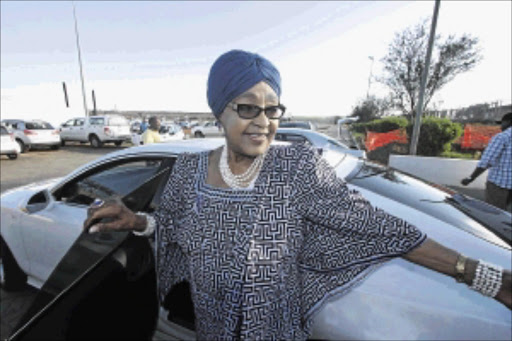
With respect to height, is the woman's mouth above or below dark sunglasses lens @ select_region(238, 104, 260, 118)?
below

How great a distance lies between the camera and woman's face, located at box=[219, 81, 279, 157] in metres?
0.98

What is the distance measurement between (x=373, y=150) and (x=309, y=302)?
473 inches

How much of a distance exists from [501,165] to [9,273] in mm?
5195

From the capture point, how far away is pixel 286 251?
0.98 metres

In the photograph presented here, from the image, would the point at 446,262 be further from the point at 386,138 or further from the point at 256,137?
the point at 386,138

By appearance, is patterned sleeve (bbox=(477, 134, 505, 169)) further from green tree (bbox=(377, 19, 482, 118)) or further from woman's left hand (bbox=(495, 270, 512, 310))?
green tree (bbox=(377, 19, 482, 118))

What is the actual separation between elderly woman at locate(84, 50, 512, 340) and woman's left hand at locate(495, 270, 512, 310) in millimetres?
107

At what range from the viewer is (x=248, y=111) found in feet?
3.27

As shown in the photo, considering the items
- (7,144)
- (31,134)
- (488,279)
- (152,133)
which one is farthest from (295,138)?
(31,134)

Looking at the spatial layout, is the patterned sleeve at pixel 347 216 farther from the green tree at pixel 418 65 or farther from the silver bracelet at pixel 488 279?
the green tree at pixel 418 65

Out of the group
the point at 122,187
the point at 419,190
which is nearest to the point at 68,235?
the point at 122,187

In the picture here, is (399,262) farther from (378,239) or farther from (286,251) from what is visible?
(286,251)

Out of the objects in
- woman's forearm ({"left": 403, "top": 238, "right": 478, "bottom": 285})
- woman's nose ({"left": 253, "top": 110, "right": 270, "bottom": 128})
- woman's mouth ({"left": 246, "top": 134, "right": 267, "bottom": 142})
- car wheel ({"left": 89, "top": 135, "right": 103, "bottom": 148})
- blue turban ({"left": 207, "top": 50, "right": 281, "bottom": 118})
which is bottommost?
car wheel ({"left": 89, "top": 135, "right": 103, "bottom": 148})

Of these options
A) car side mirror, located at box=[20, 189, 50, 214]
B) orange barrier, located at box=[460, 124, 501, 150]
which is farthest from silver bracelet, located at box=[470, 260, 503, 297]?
orange barrier, located at box=[460, 124, 501, 150]
